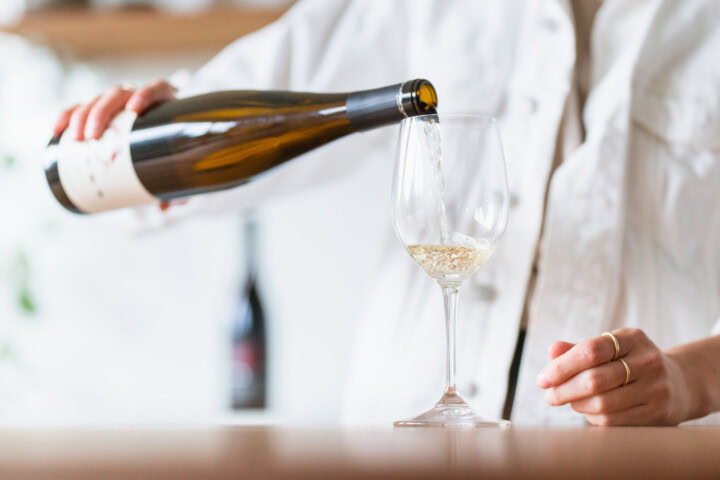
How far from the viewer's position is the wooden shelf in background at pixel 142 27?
142cm

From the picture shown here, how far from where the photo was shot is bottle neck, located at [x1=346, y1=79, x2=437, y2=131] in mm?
583

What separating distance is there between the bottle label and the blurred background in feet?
2.75

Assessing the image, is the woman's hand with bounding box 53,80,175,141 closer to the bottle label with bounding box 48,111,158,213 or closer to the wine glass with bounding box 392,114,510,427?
the bottle label with bounding box 48,111,158,213

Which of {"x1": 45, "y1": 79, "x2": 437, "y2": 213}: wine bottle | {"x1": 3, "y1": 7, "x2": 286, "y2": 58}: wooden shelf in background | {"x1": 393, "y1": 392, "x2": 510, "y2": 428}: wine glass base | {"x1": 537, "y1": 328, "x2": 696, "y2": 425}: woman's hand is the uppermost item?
{"x1": 3, "y1": 7, "x2": 286, "y2": 58}: wooden shelf in background

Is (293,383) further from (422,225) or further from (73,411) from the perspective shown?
(422,225)

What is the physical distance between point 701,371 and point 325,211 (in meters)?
1.04

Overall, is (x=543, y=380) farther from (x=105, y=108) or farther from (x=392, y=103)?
(x=105, y=108)

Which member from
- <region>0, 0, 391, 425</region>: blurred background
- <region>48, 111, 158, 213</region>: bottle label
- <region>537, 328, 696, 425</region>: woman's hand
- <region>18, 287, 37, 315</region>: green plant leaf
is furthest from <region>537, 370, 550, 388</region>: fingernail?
<region>18, 287, 37, 315</region>: green plant leaf

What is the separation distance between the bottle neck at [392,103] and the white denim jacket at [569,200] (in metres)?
0.31

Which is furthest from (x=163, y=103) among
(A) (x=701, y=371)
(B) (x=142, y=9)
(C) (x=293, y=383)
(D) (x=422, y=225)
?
(C) (x=293, y=383)

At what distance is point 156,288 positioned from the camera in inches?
65.5

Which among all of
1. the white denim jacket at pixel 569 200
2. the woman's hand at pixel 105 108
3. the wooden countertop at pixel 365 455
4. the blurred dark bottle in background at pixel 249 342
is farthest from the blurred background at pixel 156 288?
the wooden countertop at pixel 365 455

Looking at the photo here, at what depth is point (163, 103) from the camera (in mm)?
783

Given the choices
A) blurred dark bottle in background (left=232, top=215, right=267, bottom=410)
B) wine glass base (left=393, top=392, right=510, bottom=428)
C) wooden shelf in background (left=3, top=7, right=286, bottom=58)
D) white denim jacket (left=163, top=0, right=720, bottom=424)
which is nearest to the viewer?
wine glass base (left=393, top=392, right=510, bottom=428)
